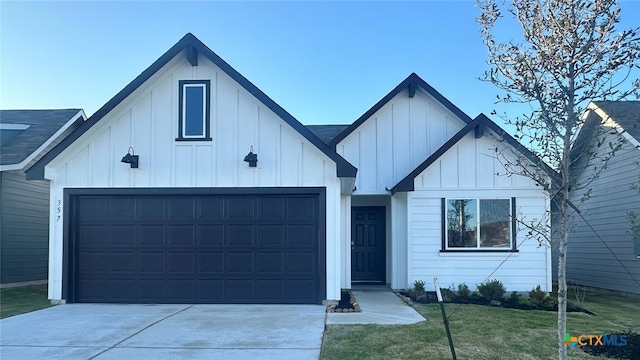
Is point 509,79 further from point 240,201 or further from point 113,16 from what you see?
point 113,16

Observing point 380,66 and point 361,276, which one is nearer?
point 361,276

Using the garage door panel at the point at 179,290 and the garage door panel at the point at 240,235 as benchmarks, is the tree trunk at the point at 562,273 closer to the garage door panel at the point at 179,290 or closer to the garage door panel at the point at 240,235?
the garage door panel at the point at 240,235

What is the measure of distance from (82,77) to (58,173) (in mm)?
5892

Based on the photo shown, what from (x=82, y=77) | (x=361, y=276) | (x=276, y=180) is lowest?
(x=361, y=276)

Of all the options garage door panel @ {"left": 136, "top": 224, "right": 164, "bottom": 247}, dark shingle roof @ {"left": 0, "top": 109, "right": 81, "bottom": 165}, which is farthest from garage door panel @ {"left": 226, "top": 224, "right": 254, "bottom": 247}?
dark shingle roof @ {"left": 0, "top": 109, "right": 81, "bottom": 165}

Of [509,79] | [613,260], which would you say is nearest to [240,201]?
[509,79]

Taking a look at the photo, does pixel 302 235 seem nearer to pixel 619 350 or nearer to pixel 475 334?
pixel 475 334

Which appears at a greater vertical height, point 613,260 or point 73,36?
point 73,36

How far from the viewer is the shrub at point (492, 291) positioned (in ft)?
36.5

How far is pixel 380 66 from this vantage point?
16.8m

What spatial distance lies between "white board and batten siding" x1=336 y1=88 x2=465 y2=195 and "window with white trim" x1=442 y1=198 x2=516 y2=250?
188 centimetres

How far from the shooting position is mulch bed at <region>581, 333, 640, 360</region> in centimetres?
641

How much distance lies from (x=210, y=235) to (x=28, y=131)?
895cm

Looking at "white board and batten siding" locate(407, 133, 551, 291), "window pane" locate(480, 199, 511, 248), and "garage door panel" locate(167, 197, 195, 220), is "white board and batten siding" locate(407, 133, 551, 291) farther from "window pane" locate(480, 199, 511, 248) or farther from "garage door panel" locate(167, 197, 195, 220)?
"garage door panel" locate(167, 197, 195, 220)
